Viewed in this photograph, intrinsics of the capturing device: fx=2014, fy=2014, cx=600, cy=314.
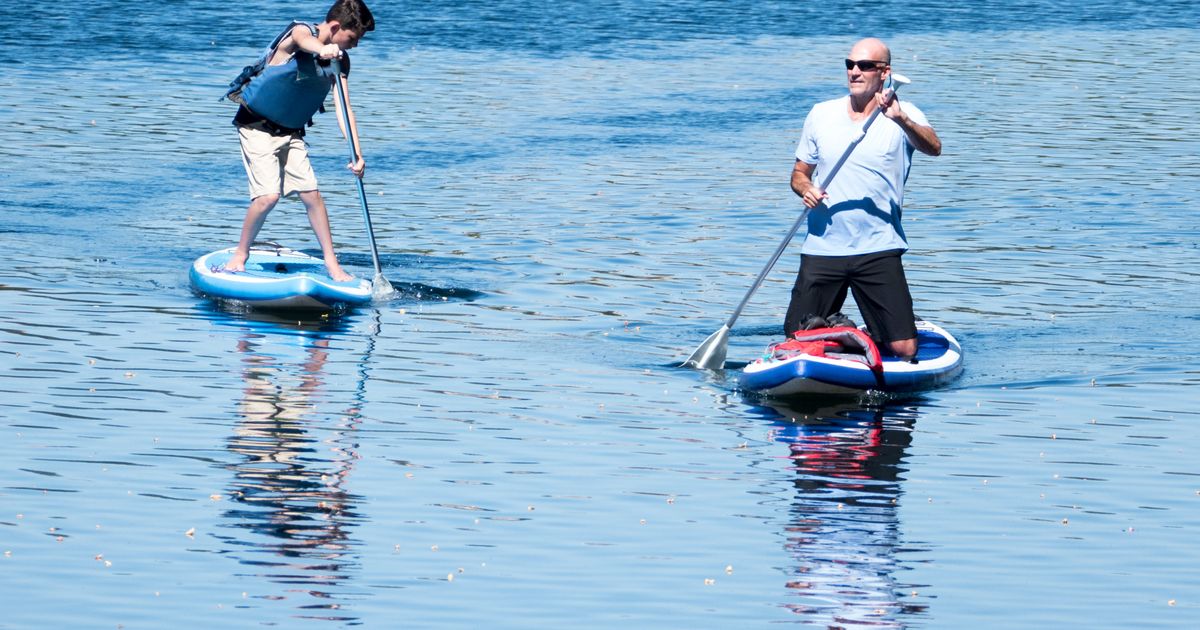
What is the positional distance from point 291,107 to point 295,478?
14.2 feet

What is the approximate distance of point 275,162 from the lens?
40.6 ft

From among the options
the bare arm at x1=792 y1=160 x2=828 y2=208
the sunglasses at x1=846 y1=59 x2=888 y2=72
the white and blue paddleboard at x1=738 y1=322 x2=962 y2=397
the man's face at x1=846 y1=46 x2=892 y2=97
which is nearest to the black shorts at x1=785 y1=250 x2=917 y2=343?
the white and blue paddleboard at x1=738 y1=322 x2=962 y2=397

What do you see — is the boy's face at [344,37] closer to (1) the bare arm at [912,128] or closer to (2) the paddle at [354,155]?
(2) the paddle at [354,155]

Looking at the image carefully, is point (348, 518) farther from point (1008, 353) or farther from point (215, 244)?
point (215, 244)

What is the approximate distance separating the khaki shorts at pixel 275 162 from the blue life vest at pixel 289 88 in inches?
4.4

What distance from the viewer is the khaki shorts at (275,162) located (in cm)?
1234

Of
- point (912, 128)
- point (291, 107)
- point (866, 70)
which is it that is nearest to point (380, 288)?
point (291, 107)

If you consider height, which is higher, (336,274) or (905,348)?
(905,348)

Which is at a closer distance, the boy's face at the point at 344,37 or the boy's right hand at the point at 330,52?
the boy's right hand at the point at 330,52

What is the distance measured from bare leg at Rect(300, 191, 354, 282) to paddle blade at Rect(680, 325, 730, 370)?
2650 millimetres

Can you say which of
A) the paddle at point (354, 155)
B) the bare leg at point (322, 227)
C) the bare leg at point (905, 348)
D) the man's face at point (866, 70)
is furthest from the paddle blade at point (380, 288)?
the man's face at point (866, 70)

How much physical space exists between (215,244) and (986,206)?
21.5 feet

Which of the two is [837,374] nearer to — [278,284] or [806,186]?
[806,186]

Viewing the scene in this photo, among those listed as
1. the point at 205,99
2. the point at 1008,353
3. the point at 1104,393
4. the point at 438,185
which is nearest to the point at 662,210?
the point at 438,185
